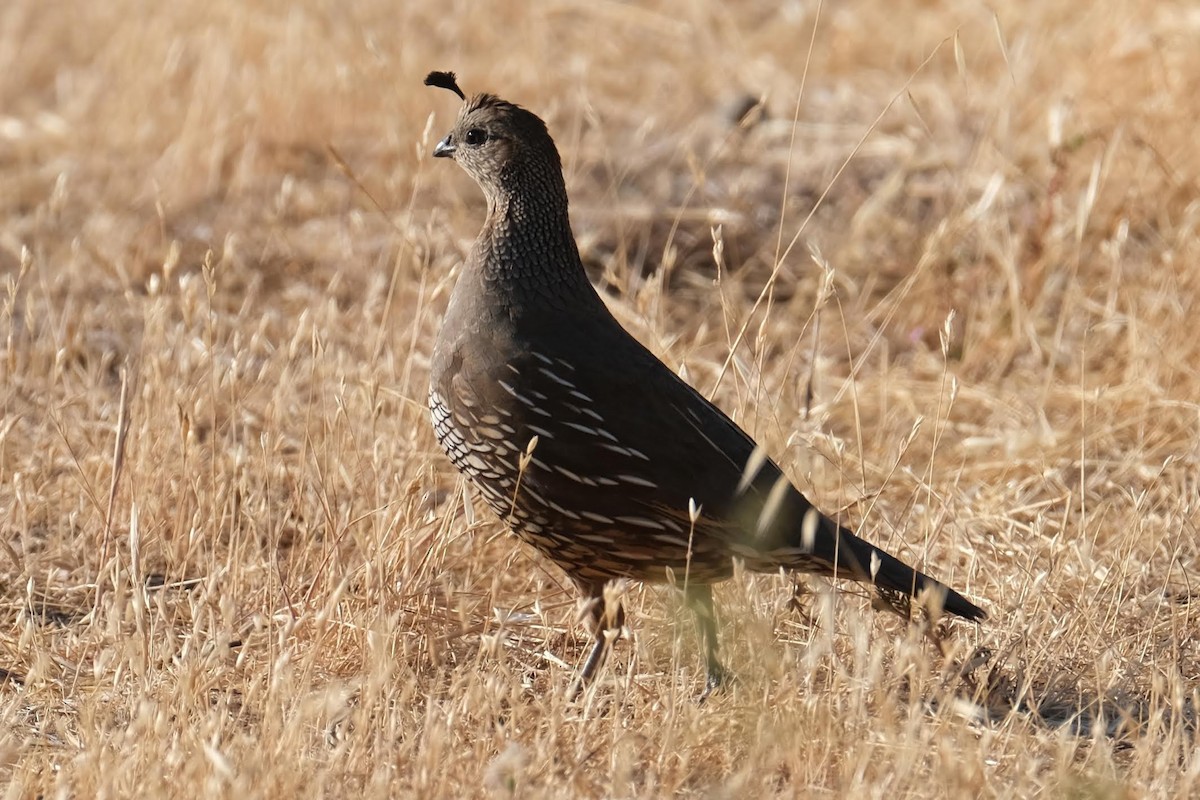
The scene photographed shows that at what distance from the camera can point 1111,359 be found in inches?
207

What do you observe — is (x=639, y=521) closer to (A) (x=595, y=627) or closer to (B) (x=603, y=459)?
(B) (x=603, y=459)

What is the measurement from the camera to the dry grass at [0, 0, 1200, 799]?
300 centimetres

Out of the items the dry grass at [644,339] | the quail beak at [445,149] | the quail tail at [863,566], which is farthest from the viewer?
the quail beak at [445,149]

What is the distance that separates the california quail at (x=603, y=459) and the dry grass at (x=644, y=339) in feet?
0.58

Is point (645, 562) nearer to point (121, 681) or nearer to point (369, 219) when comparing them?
point (121, 681)

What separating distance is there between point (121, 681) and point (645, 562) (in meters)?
1.13

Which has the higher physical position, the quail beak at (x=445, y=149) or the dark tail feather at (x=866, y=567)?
the quail beak at (x=445, y=149)

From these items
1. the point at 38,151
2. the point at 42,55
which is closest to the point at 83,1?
the point at 42,55

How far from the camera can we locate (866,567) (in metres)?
3.35

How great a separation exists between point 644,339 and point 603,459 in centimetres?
148

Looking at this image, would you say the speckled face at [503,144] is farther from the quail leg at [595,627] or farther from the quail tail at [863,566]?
the quail tail at [863,566]

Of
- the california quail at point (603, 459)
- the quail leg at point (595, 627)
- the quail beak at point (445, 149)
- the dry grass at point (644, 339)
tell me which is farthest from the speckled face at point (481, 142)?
the quail leg at point (595, 627)

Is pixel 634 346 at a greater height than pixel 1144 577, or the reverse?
pixel 634 346

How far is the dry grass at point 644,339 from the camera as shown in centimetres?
300
